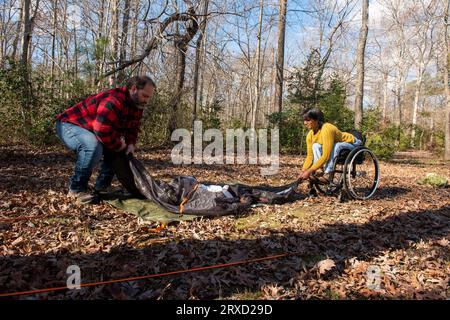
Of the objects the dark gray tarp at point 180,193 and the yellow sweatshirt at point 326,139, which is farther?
the yellow sweatshirt at point 326,139

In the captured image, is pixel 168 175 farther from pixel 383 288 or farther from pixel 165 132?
pixel 165 132

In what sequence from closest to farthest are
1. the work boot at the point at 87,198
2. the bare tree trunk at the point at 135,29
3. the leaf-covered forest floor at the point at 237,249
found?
the leaf-covered forest floor at the point at 237,249 < the work boot at the point at 87,198 < the bare tree trunk at the point at 135,29

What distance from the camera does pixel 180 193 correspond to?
12.4 ft

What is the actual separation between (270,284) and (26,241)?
2.04 meters

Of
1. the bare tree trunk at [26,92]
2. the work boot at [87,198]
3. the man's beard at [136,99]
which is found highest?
the bare tree trunk at [26,92]

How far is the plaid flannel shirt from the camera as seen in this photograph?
3498 mm

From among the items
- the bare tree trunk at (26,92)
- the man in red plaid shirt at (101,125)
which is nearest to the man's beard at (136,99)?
the man in red plaid shirt at (101,125)

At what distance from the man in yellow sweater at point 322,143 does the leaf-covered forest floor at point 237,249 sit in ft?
1.43

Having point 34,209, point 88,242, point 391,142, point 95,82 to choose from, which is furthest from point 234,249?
point 391,142

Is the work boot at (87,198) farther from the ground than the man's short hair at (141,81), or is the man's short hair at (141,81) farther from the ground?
the man's short hair at (141,81)

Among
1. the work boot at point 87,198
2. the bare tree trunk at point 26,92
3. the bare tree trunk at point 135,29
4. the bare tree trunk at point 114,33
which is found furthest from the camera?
the bare tree trunk at point 135,29

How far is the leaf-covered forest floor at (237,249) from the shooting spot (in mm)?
2180

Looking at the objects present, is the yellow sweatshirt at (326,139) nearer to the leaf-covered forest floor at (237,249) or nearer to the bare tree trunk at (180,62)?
the leaf-covered forest floor at (237,249)

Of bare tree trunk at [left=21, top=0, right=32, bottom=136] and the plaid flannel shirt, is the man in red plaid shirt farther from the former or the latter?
bare tree trunk at [left=21, top=0, right=32, bottom=136]
